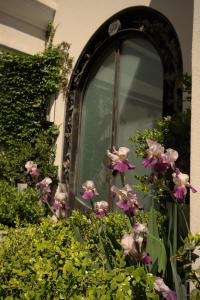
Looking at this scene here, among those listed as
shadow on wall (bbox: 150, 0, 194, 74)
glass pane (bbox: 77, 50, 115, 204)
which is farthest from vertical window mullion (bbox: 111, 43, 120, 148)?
shadow on wall (bbox: 150, 0, 194, 74)

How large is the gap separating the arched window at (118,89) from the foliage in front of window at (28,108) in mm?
553

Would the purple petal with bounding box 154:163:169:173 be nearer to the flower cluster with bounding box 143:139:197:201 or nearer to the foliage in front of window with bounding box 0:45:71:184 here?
the flower cluster with bounding box 143:139:197:201

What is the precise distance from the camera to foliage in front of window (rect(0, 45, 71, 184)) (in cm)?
693

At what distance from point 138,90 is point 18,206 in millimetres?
2766

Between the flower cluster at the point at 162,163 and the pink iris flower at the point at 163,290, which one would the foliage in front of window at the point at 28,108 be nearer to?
the flower cluster at the point at 162,163

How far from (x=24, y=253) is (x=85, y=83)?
4.91 meters

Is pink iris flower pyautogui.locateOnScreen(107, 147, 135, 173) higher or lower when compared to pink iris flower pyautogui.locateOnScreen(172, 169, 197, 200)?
higher

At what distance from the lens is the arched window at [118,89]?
200 inches

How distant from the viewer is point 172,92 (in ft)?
15.7

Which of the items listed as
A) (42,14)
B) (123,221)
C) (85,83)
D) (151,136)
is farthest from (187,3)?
(42,14)

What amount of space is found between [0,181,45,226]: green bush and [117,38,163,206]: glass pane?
1.74 m

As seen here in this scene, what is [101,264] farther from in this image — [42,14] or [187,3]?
[42,14]

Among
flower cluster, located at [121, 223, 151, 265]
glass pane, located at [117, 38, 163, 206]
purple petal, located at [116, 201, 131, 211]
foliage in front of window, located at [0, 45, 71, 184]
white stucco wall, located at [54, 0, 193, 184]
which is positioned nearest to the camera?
flower cluster, located at [121, 223, 151, 265]

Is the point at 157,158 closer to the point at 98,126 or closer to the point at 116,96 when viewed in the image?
the point at 116,96
